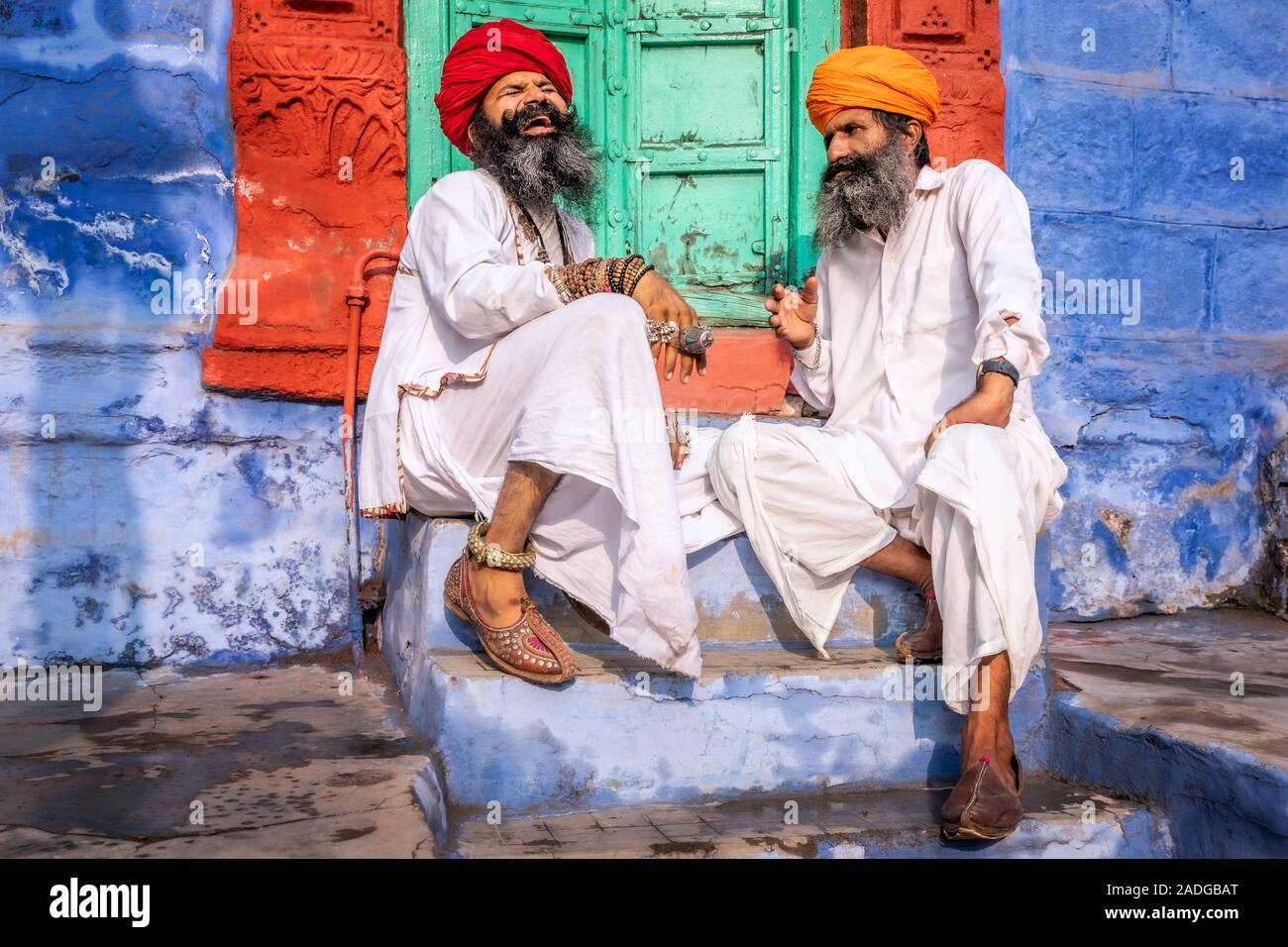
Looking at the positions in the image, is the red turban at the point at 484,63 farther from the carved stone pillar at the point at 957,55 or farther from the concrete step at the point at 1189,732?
the concrete step at the point at 1189,732

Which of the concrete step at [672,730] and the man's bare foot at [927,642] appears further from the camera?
the man's bare foot at [927,642]

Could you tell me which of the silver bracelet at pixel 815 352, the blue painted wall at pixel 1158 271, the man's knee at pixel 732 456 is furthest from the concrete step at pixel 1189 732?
the silver bracelet at pixel 815 352

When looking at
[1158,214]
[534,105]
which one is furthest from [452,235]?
[1158,214]

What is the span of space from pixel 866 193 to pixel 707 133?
1291mm

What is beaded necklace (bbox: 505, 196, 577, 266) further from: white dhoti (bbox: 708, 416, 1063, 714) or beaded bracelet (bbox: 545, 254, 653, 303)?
white dhoti (bbox: 708, 416, 1063, 714)

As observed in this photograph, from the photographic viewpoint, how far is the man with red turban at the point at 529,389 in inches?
111

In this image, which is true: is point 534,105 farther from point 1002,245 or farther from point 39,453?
point 39,453

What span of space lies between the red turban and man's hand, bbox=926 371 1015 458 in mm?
1556

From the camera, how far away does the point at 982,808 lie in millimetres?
2676

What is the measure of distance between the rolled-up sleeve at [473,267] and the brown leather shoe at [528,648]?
0.67m

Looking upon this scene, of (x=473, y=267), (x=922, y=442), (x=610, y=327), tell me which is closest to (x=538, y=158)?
(x=473, y=267)

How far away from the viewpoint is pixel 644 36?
4.62 m

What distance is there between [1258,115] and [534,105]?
319 centimetres

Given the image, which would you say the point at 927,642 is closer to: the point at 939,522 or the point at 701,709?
the point at 939,522
